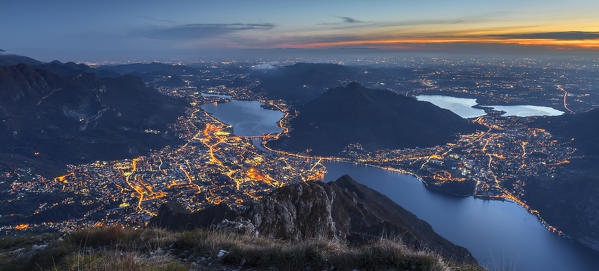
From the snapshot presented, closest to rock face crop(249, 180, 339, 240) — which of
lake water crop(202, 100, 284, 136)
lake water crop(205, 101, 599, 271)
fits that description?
lake water crop(205, 101, 599, 271)

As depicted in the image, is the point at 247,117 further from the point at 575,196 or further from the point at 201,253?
the point at 201,253

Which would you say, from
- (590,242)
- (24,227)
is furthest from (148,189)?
(590,242)

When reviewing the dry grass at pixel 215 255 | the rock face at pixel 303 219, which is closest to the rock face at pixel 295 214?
the rock face at pixel 303 219

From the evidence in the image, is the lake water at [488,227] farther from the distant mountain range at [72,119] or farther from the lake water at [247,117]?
the distant mountain range at [72,119]

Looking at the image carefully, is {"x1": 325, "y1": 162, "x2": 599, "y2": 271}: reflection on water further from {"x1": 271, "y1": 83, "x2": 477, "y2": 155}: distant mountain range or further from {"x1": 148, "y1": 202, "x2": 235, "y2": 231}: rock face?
{"x1": 148, "y1": 202, "x2": 235, "y2": 231}: rock face

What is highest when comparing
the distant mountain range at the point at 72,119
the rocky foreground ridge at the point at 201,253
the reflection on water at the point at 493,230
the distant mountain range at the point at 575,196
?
the rocky foreground ridge at the point at 201,253

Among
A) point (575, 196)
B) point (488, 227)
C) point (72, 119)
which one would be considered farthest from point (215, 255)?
point (72, 119)

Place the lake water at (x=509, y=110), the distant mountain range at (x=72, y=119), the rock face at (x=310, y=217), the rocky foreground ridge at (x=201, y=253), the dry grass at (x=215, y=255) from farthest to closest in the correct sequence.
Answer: the lake water at (x=509, y=110) → the distant mountain range at (x=72, y=119) → the rock face at (x=310, y=217) → the rocky foreground ridge at (x=201, y=253) → the dry grass at (x=215, y=255)
